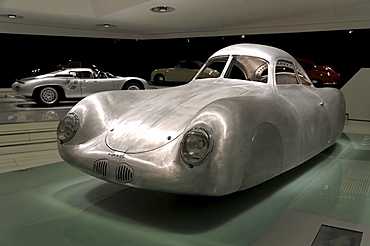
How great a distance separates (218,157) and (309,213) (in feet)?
2.79

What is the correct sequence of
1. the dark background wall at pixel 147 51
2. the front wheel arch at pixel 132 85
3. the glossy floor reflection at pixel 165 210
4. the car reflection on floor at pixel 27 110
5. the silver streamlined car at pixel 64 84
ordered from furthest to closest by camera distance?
the front wheel arch at pixel 132 85, the silver streamlined car at pixel 64 84, the dark background wall at pixel 147 51, the car reflection on floor at pixel 27 110, the glossy floor reflection at pixel 165 210

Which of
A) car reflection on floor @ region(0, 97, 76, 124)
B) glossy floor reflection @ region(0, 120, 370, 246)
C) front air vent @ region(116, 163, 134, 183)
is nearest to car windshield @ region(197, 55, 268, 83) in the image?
glossy floor reflection @ region(0, 120, 370, 246)

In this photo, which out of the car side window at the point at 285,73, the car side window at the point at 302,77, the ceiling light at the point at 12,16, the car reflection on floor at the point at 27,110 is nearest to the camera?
the car side window at the point at 285,73

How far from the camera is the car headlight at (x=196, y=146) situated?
1.99m

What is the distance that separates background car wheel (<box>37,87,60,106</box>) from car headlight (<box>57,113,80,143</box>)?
5526 mm

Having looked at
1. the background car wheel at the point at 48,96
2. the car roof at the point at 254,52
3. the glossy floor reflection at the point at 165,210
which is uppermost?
the car roof at the point at 254,52

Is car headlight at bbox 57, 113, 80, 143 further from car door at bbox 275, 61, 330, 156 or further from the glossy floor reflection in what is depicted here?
car door at bbox 275, 61, 330, 156

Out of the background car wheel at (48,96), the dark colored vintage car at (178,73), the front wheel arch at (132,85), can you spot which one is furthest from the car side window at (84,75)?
the dark colored vintage car at (178,73)

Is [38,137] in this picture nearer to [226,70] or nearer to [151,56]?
[226,70]

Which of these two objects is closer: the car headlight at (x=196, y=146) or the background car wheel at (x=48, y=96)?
the car headlight at (x=196, y=146)

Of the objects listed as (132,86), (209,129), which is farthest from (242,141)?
(132,86)

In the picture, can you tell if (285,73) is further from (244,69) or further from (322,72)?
(322,72)

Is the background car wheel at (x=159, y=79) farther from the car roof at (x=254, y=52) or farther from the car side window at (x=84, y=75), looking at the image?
the car roof at (x=254, y=52)

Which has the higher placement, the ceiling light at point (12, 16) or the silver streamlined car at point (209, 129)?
the ceiling light at point (12, 16)
